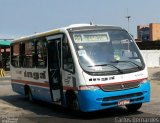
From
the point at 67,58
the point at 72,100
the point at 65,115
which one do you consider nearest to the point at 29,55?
the point at 65,115

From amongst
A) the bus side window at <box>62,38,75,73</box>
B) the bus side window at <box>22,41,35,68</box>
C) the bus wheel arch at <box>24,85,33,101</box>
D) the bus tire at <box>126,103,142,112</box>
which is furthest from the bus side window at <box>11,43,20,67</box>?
the bus tire at <box>126,103,142,112</box>

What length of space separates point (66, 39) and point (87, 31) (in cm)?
66

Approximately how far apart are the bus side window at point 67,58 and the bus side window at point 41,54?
192 centimetres

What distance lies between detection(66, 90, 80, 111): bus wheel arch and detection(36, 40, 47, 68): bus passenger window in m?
2.31

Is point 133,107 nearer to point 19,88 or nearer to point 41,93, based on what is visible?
point 41,93

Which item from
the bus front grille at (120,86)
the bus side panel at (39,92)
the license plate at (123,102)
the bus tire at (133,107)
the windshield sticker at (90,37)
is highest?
the windshield sticker at (90,37)

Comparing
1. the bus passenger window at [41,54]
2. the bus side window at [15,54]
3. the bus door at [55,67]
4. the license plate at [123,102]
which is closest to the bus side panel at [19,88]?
the bus side window at [15,54]

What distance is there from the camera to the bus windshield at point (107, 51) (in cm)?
1241

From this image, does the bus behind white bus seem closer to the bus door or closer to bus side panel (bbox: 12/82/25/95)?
the bus door

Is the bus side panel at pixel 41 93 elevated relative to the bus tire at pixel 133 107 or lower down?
elevated

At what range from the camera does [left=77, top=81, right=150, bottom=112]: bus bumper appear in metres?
11.9

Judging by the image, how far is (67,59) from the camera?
1312 centimetres

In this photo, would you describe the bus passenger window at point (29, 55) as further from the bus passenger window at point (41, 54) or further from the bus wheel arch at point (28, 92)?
the bus wheel arch at point (28, 92)

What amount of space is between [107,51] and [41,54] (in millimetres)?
3488
